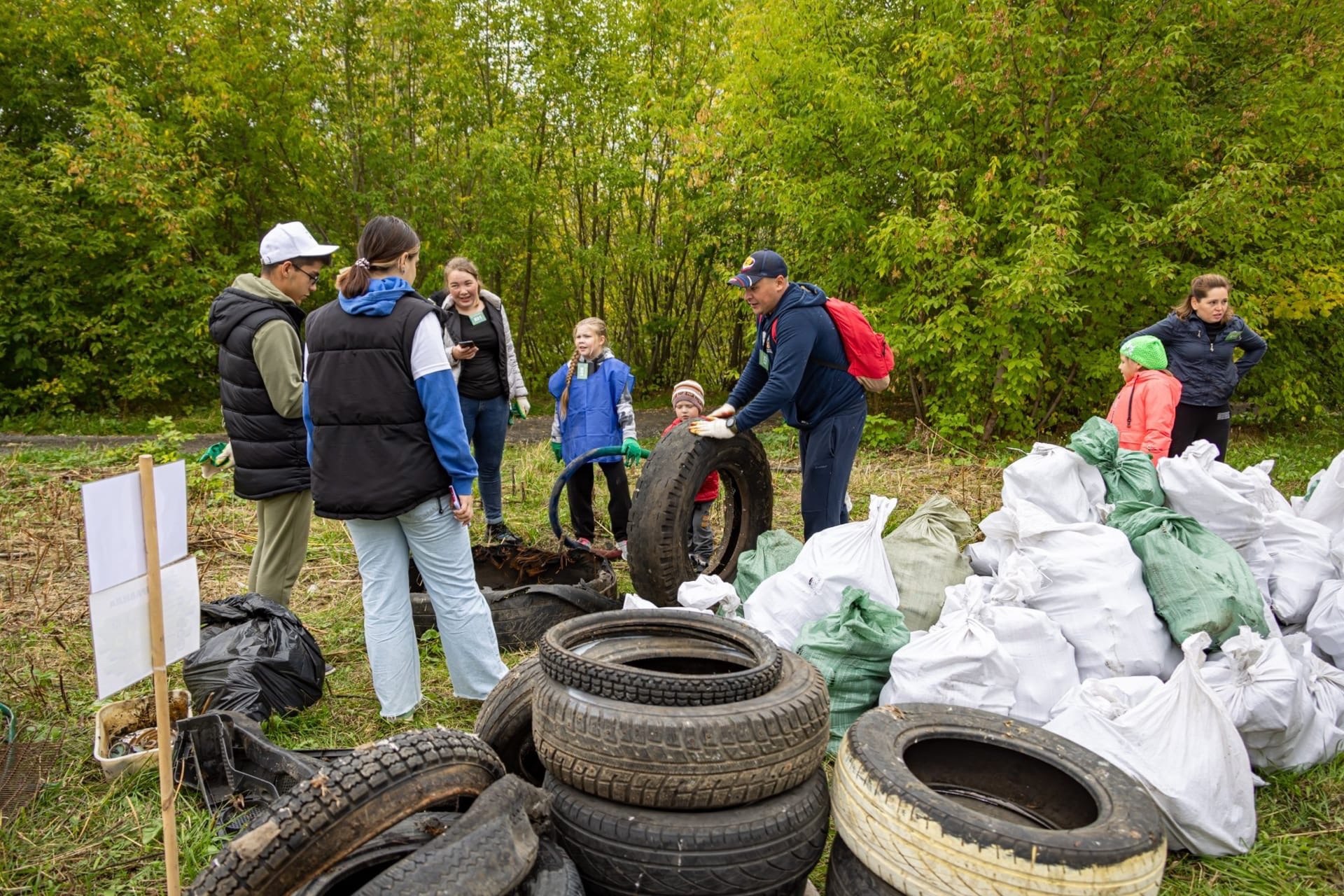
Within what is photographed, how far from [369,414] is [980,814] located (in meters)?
2.43

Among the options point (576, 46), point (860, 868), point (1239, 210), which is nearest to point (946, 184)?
point (1239, 210)

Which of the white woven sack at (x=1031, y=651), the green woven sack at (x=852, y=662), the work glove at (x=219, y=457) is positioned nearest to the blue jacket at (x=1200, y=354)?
the white woven sack at (x=1031, y=651)

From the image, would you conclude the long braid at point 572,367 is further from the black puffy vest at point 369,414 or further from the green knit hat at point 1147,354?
the green knit hat at point 1147,354

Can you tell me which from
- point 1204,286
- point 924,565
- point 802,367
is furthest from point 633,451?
point 1204,286

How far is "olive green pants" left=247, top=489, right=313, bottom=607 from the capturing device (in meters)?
3.94

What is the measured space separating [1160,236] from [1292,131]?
2.08m

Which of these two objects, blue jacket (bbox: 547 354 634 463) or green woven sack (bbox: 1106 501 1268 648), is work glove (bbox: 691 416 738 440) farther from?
green woven sack (bbox: 1106 501 1268 648)

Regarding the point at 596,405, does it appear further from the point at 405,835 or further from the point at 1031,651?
the point at 405,835

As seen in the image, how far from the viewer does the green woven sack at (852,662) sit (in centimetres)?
326

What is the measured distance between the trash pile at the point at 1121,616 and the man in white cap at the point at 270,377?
7.40 feet

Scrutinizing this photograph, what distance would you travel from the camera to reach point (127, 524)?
193cm

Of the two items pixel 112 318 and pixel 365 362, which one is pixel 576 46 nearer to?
pixel 112 318

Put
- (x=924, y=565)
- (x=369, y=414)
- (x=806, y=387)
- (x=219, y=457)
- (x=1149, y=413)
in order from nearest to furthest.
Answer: (x=369, y=414), (x=924, y=565), (x=219, y=457), (x=806, y=387), (x=1149, y=413)

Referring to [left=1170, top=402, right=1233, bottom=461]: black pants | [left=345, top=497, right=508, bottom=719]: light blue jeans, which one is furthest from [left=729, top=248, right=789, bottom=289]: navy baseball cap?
[left=1170, top=402, right=1233, bottom=461]: black pants
